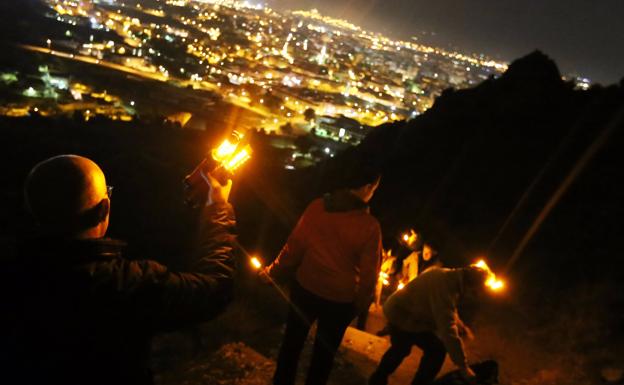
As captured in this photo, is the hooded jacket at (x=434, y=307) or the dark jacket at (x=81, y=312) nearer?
the dark jacket at (x=81, y=312)

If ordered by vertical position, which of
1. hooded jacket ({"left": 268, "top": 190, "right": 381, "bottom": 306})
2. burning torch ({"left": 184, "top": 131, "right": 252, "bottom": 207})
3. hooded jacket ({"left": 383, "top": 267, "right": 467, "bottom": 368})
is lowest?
hooded jacket ({"left": 383, "top": 267, "right": 467, "bottom": 368})

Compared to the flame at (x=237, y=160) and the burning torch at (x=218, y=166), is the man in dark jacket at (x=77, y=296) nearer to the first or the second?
the burning torch at (x=218, y=166)

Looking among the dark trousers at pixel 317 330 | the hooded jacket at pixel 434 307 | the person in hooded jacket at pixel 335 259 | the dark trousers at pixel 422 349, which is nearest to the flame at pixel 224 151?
the person in hooded jacket at pixel 335 259

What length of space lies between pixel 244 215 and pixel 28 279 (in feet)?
50.6

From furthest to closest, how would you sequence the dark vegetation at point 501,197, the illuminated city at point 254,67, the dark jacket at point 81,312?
the illuminated city at point 254,67, the dark vegetation at point 501,197, the dark jacket at point 81,312

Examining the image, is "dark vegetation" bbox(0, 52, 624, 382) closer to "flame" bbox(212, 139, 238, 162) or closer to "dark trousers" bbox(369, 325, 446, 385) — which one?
"flame" bbox(212, 139, 238, 162)

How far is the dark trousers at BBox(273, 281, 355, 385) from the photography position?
10.6 ft

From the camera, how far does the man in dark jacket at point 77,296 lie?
1.27 m

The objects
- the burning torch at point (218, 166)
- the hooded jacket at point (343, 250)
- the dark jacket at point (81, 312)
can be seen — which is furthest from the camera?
the hooded jacket at point (343, 250)

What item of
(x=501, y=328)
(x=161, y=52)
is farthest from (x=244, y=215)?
(x=161, y=52)

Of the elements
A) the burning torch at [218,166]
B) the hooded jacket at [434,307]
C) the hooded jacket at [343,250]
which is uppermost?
the burning torch at [218,166]

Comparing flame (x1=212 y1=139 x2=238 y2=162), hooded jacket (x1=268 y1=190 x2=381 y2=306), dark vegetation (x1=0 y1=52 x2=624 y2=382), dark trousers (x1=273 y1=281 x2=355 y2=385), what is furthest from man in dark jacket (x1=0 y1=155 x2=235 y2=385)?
dark trousers (x1=273 y1=281 x2=355 y2=385)

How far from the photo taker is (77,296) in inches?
50.6

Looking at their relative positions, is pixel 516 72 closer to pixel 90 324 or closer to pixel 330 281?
pixel 330 281
